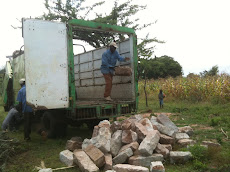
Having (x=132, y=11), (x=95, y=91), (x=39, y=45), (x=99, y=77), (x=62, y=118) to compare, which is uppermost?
(x=132, y=11)

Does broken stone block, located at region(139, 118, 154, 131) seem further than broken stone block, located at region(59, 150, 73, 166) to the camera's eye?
Yes

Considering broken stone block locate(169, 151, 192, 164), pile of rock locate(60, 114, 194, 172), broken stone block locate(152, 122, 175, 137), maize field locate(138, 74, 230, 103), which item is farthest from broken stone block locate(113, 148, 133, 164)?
maize field locate(138, 74, 230, 103)

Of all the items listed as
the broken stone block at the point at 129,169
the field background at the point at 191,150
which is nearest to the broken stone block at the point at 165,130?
the field background at the point at 191,150

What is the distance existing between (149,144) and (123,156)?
20.7 inches

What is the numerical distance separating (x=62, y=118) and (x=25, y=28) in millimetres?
2409

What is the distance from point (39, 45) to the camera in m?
4.83

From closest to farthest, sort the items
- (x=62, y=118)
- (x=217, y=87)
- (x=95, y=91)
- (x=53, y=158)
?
1. (x=53, y=158)
2. (x=62, y=118)
3. (x=95, y=91)
4. (x=217, y=87)

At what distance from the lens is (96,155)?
3928 millimetres

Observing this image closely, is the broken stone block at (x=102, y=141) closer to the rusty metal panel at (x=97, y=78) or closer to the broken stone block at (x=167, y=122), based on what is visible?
the broken stone block at (x=167, y=122)

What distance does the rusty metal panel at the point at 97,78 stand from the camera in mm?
6594

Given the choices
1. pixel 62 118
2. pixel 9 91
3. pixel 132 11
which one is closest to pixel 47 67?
pixel 62 118

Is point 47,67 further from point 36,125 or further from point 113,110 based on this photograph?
point 36,125

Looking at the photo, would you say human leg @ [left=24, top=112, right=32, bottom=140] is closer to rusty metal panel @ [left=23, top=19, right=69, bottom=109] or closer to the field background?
the field background

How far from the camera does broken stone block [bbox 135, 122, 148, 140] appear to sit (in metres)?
4.41
